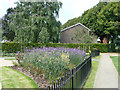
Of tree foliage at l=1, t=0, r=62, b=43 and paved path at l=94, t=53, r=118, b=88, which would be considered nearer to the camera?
paved path at l=94, t=53, r=118, b=88

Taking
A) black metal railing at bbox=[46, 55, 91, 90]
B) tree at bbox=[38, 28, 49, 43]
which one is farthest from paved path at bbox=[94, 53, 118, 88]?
tree at bbox=[38, 28, 49, 43]

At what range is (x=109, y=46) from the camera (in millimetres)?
27062

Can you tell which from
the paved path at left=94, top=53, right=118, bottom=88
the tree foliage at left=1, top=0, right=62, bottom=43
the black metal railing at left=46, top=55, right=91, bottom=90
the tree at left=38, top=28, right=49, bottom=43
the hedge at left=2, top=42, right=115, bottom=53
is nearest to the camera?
the black metal railing at left=46, top=55, right=91, bottom=90

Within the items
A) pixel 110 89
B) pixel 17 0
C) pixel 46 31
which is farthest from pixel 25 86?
pixel 17 0

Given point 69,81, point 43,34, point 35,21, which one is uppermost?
point 35,21

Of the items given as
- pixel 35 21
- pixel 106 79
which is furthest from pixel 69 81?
pixel 35 21

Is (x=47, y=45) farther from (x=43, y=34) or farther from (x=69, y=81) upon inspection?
(x=69, y=81)

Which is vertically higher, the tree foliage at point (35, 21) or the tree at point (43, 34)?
the tree foliage at point (35, 21)

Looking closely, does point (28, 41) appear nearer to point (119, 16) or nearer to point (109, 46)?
point (109, 46)

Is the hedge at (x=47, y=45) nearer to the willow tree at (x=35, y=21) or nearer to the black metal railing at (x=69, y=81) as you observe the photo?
the willow tree at (x=35, y=21)

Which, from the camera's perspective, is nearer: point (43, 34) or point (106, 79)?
point (106, 79)

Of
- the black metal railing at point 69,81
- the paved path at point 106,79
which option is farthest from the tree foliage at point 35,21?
the black metal railing at point 69,81

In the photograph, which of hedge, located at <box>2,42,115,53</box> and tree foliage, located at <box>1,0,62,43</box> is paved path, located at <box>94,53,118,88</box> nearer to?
hedge, located at <box>2,42,115,53</box>

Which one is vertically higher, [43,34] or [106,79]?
[43,34]
